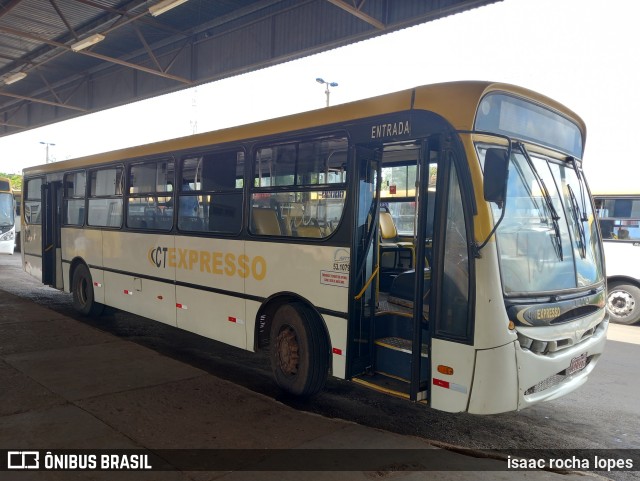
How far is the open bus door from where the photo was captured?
3.88 meters

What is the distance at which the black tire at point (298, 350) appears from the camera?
4984 mm

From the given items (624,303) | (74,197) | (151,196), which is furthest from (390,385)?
(624,303)

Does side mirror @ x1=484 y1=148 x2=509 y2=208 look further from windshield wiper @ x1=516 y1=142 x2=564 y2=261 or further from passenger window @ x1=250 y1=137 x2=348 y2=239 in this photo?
passenger window @ x1=250 y1=137 x2=348 y2=239

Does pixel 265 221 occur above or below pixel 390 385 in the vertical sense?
above

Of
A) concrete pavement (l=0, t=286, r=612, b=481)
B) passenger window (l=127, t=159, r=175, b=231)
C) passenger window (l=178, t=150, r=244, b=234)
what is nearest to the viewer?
concrete pavement (l=0, t=286, r=612, b=481)

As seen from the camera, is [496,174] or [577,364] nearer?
[496,174]

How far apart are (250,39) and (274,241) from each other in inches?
289

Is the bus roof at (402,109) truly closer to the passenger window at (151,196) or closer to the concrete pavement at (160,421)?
the passenger window at (151,196)

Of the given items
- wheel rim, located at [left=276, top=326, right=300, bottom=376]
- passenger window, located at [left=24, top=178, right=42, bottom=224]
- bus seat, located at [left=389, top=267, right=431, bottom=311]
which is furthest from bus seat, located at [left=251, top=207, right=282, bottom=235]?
passenger window, located at [left=24, top=178, right=42, bottom=224]

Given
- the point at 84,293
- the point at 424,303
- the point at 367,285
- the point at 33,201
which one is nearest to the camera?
the point at 424,303

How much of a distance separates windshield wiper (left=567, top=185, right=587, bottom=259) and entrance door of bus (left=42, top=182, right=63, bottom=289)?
9167 millimetres

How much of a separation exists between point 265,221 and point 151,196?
269 cm

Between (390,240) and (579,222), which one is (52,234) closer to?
(390,240)

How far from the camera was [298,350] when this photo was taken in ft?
17.0
